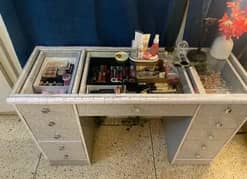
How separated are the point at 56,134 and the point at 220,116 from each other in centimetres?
92

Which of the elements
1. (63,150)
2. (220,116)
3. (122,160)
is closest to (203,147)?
(220,116)

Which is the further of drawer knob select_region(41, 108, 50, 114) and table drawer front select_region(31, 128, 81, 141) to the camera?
table drawer front select_region(31, 128, 81, 141)

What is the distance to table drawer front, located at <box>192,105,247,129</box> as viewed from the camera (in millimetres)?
935

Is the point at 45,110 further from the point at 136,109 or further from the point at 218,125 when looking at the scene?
the point at 218,125

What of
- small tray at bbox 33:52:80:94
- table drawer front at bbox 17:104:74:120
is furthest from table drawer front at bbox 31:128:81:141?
small tray at bbox 33:52:80:94

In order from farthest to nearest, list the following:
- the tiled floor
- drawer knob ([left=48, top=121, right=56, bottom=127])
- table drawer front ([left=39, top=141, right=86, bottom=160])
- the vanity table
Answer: the tiled floor → table drawer front ([left=39, top=141, right=86, bottom=160]) → drawer knob ([left=48, top=121, right=56, bottom=127]) → the vanity table

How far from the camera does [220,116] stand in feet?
3.21

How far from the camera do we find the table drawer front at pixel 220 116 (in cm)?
94

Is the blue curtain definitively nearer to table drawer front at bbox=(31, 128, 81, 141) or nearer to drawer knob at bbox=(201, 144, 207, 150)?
table drawer front at bbox=(31, 128, 81, 141)

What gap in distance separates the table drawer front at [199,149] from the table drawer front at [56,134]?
691mm

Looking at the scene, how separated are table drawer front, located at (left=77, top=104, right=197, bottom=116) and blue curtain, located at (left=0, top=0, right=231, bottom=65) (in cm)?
49

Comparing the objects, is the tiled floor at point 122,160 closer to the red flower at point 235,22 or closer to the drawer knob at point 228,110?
the drawer knob at point 228,110

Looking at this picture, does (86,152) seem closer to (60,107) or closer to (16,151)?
(60,107)

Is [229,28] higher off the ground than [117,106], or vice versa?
[229,28]
